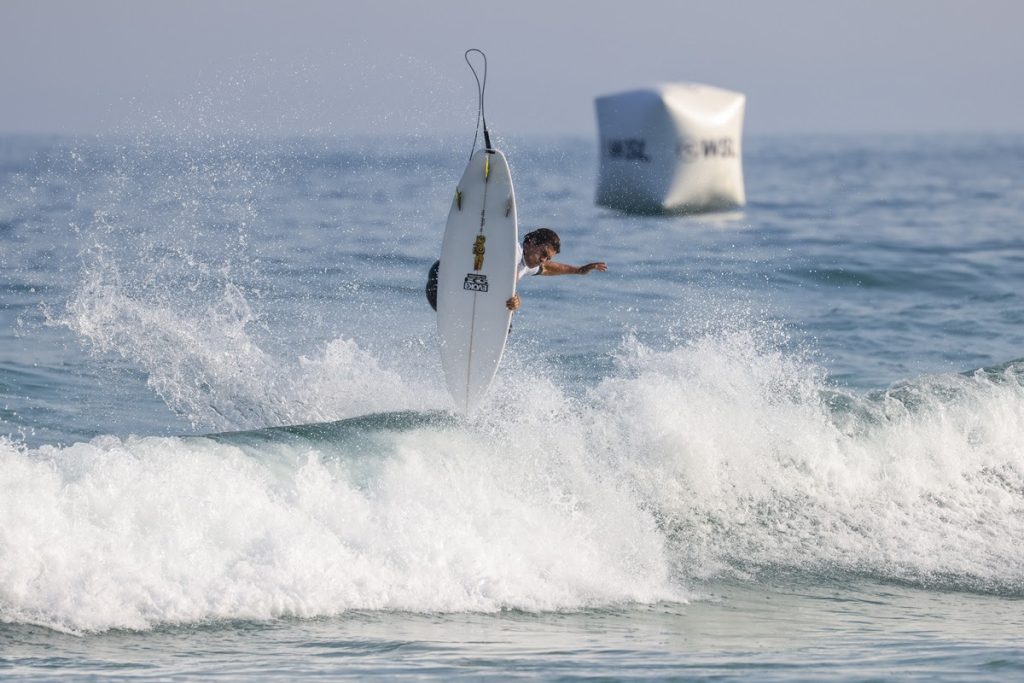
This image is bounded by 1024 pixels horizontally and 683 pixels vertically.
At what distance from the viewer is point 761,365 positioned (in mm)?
11070

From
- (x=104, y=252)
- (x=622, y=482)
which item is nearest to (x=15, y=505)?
(x=622, y=482)

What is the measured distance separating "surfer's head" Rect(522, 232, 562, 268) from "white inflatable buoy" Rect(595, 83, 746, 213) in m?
27.8

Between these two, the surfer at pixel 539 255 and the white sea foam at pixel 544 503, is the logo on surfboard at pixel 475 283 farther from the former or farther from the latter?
the white sea foam at pixel 544 503

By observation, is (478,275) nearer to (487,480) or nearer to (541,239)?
(541,239)

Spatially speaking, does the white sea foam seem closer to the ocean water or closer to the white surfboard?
the ocean water

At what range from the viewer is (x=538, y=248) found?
9828mm

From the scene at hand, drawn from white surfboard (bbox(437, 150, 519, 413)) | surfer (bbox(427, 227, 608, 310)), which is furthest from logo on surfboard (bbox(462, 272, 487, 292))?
surfer (bbox(427, 227, 608, 310))

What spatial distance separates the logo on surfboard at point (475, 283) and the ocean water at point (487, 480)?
0.98m

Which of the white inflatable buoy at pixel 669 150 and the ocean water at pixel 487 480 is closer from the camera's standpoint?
the ocean water at pixel 487 480

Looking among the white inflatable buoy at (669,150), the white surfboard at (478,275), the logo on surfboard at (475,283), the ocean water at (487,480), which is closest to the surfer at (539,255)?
the white surfboard at (478,275)

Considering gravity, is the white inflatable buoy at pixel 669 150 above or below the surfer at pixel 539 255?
above

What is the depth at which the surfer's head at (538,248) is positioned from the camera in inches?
388

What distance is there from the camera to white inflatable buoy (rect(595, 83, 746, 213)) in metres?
37.5

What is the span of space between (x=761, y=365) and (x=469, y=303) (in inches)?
112
